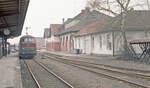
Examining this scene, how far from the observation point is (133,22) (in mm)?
36375

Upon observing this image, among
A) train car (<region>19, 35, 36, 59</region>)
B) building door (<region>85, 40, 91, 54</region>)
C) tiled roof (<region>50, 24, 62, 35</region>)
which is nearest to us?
train car (<region>19, 35, 36, 59</region>)

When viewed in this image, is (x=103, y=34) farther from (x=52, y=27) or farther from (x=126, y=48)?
(x=52, y=27)

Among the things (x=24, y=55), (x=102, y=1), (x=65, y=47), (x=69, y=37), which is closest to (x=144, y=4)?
(x=102, y=1)

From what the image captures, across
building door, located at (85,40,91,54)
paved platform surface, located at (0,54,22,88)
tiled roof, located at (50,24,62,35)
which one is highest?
tiled roof, located at (50,24,62,35)

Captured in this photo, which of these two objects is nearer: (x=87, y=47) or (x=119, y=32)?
(x=119, y=32)

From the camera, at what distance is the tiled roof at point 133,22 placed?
33719 mm

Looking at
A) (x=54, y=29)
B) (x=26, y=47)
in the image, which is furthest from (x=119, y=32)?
(x=54, y=29)

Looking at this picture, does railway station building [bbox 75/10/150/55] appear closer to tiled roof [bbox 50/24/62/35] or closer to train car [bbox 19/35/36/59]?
train car [bbox 19/35/36/59]

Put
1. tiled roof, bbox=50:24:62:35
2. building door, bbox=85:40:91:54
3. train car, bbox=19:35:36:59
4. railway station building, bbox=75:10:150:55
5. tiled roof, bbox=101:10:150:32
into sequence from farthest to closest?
tiled roof, bbox=50:24:62:35, building door, bbox=85:40:91:54, train car, bbox=19:35:36:59, railway station building, bbox=75:10:150:55, tiled roof, bbox=101:10:150:32

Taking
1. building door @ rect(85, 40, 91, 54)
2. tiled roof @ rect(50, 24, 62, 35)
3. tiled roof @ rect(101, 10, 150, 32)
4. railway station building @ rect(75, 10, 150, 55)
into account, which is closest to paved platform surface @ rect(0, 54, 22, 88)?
railway station building @ rect(75, 10, 150, 55)

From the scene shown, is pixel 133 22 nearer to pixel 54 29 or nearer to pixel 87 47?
pixel 87 47

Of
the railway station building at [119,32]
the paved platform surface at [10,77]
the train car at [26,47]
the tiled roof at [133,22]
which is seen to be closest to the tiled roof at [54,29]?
the railway station building at [119,32]

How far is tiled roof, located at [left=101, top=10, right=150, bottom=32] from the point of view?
33.7 metres

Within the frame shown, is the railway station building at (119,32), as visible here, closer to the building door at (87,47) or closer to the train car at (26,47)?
the building door at (87,47)
